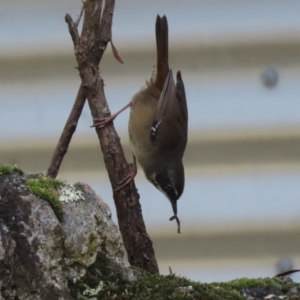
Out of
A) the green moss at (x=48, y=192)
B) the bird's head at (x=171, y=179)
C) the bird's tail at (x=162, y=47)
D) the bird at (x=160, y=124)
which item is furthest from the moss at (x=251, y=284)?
the bird's tail at (x=162, y=47)

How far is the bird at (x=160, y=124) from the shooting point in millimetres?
2811

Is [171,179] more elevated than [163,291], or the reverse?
[171,179]

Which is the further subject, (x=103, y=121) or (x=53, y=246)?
(x=103, y=121)

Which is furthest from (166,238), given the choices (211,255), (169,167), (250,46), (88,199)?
(88,199)

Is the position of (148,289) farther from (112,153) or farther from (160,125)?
(160,125)

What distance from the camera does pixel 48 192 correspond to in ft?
4.73

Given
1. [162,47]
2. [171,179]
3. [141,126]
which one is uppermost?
[162,47]

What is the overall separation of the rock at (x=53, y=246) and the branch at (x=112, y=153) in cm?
38

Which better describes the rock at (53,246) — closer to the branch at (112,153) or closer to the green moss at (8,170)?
the green moss at (8,170)

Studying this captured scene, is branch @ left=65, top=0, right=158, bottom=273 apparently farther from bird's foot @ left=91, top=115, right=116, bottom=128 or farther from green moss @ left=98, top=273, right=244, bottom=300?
green moss @ left=98, top=273, right=244, bottom=300

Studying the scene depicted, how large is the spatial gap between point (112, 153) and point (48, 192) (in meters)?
0.51

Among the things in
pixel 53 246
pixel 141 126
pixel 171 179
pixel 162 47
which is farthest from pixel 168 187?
pixel 53 246

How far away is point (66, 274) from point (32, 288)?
0.34 feet

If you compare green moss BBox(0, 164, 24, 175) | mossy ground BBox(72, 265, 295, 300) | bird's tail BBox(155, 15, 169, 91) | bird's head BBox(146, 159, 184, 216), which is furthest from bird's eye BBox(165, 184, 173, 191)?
green moss BBox(0, 164, 24, 175)
